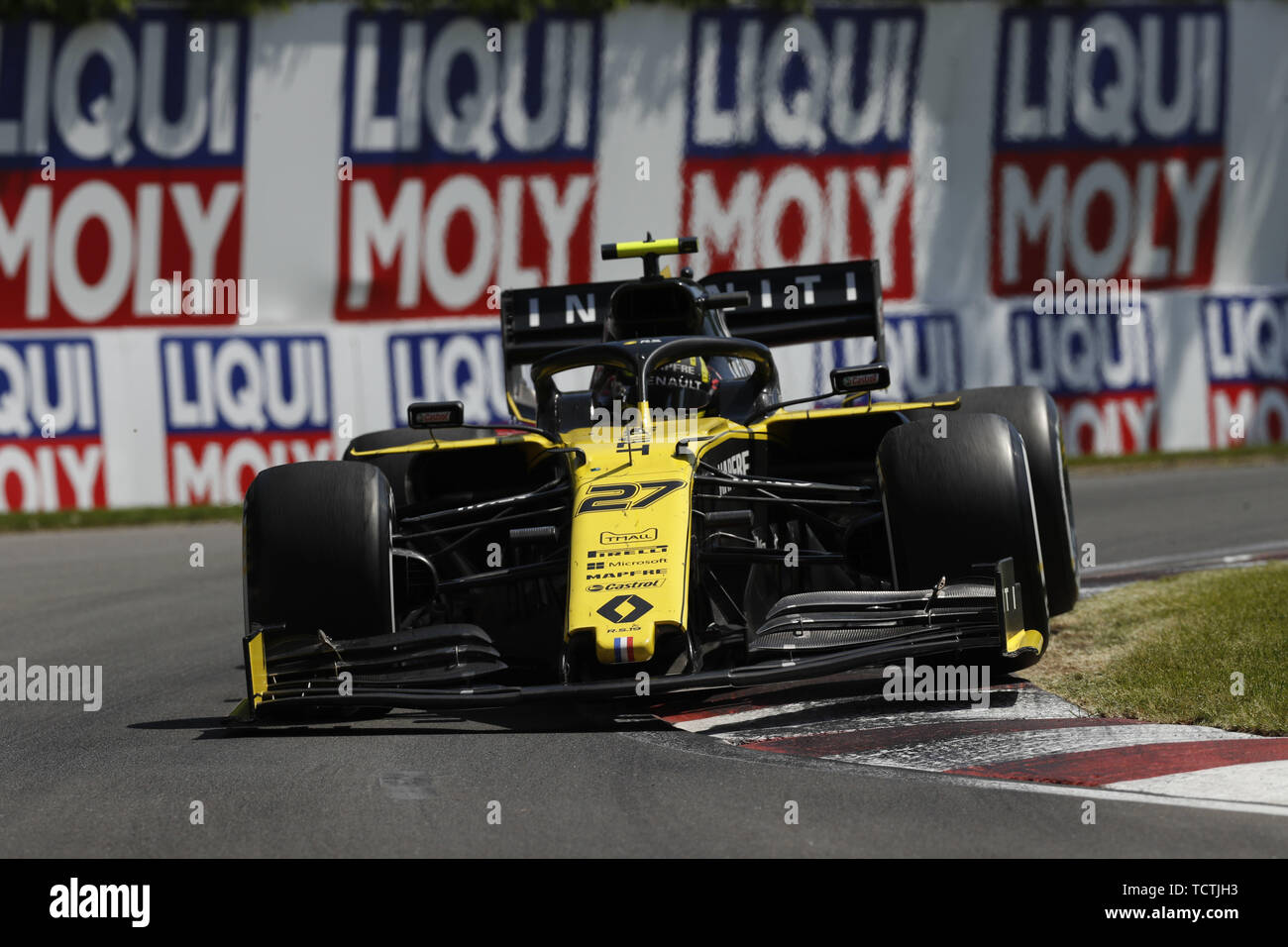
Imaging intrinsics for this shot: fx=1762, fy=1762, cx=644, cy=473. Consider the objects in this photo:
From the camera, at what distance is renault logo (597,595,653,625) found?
6.14 meters

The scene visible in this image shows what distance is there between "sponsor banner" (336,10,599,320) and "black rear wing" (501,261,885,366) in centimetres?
708

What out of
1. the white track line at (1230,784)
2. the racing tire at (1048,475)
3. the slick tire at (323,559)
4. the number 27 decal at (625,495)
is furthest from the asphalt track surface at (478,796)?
the racing tire at (1048,475)

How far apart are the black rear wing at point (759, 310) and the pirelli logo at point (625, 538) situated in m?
3.47

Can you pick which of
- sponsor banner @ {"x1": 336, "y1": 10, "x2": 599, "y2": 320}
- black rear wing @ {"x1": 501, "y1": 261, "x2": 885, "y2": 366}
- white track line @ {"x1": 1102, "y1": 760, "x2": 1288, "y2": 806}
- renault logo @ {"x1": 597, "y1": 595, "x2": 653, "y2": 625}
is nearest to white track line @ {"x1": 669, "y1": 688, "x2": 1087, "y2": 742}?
renault logo @ {"x1": 597, "y1": 595, "x2": 653, "y2": 625}

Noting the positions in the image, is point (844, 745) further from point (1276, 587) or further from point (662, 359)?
Result: point (1276, 587)

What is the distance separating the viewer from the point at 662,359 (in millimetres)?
7805

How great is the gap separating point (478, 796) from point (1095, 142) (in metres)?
14.2

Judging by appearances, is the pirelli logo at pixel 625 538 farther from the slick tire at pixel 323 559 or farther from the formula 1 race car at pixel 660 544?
the slick tire at pixel 323 559

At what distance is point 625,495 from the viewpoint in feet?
22.1

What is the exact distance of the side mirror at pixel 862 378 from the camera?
23.6 feet

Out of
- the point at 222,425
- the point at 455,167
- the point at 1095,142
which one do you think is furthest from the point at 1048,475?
the point at 1095,142

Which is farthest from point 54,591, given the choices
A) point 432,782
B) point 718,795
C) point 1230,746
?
point 1230,746

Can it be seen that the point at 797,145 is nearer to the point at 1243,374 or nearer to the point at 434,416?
the point at 1243,374
